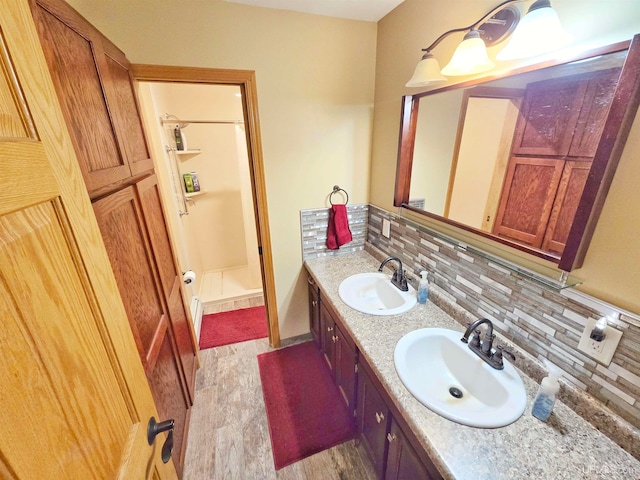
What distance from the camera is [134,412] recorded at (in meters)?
0.67

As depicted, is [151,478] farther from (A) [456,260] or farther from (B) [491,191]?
(B) [491,191]

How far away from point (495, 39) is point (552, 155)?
1.67 ft

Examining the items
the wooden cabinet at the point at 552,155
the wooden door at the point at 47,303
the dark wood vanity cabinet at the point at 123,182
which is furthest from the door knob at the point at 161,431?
the wooden cabinet at the point at 552,155

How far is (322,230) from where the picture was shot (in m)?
→ 2.04

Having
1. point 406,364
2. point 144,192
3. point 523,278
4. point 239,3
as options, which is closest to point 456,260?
point 523,278

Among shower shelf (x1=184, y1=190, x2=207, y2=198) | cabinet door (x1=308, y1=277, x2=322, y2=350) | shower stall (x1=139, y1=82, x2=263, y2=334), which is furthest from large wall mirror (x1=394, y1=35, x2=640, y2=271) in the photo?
shower shelf (x1=184, y1=190, x2=207, y2=198)

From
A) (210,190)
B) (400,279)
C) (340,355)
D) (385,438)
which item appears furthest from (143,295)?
(210,190)

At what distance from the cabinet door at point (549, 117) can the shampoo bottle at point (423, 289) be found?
717 millimetres

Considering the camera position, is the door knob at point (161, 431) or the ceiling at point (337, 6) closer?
the door knob at point (161, 431)

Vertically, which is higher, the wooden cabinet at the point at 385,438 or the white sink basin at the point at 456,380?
the white sink basin at the point at 456,380

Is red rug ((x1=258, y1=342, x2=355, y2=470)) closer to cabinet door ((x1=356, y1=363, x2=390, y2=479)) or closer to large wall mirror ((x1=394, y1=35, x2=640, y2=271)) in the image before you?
cabinet door ((x1=356, y1=363, x2=390, y2=479))

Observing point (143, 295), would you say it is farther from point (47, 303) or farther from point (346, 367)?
point (346, 367)

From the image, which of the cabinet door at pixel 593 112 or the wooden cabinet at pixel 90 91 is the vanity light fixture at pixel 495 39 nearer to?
the cabinet door at pixel 593 112

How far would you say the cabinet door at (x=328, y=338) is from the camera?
5.60ft
